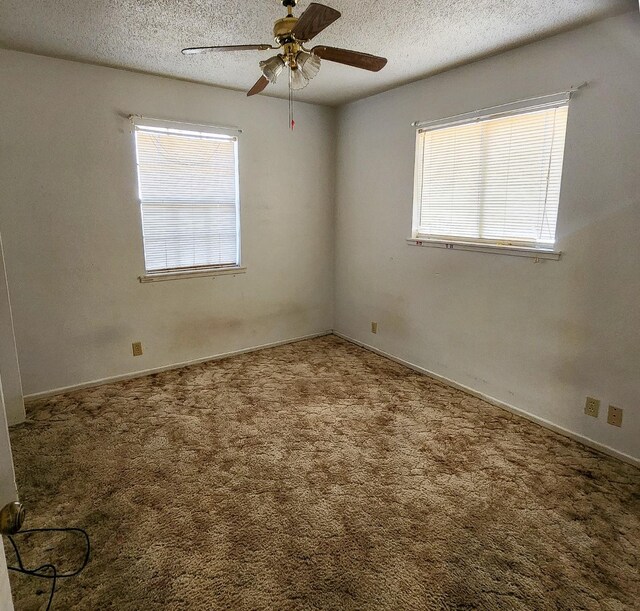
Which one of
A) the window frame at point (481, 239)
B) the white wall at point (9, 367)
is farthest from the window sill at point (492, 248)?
the white wall at point (9, 367)

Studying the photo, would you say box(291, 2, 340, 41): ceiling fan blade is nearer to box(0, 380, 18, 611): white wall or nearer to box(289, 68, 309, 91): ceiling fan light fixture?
box(289, 68, 309, 91): ceiling fan light fixture

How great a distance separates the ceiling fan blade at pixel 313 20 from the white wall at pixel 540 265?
1.73 m

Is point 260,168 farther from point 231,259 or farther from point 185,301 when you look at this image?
point 185,301

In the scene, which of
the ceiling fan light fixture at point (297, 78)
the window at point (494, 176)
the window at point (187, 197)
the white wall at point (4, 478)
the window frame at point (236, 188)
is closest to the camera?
the white wall at point (4, 478)

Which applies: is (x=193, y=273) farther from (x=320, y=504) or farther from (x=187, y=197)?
(x=320, y=504)

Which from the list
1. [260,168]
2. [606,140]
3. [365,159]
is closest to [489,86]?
[606,140]

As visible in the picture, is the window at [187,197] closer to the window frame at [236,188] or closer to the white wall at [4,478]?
the window frame at [236,188]

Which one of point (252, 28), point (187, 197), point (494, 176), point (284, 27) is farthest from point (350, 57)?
point (187, 197)

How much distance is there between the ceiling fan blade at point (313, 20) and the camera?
158 cm

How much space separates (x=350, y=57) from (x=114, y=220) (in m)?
2.34

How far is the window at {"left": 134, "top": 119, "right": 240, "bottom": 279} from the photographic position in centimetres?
352

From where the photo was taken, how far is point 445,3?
7.20 feet

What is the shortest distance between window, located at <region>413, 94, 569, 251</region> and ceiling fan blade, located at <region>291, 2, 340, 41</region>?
1718 mm

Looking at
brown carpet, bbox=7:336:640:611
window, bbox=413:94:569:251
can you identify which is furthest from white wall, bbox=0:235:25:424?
window, bbox=413:94:569:251
